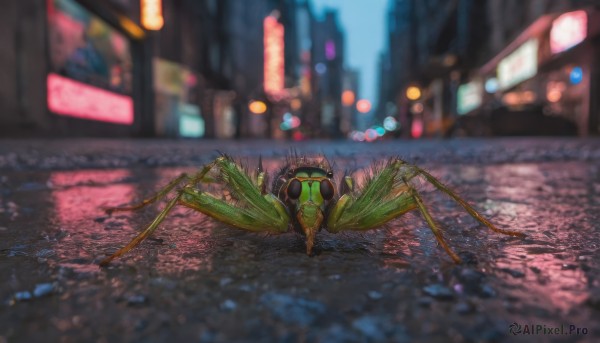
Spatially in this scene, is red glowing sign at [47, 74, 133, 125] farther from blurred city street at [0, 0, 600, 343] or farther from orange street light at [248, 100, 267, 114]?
orange street light at [248, 100, 267, 114]

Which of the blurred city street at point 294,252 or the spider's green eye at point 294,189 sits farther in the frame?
the spider's green eye at point 294,189

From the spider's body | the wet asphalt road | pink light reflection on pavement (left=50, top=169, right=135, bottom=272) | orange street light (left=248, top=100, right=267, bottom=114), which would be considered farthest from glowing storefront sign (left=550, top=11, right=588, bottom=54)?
orange street light (left=248, top=100, right=267, bottom=114)

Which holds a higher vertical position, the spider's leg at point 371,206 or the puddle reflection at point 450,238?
the spider's leg at point 371,206

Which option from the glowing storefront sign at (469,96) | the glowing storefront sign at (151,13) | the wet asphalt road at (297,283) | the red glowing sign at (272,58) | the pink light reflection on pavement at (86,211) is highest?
the red glowing sign at (272,58)

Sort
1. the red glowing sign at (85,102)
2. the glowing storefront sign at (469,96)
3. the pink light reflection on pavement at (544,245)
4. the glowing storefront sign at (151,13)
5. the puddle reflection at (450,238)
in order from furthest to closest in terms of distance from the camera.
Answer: the glowing storefront sign at (469,96), the glowing storefront sign at (151,13), the red glowing sign at (85,102), the puddle reflection at (450,238), the pink light reflection on pavement at (544,245)

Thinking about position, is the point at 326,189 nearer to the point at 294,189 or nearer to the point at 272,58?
the point at 294,189

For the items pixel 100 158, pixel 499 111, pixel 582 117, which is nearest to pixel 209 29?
pixel 499 111

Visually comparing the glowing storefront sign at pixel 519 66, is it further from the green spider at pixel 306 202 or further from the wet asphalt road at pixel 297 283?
the green spider at pixel 306 202

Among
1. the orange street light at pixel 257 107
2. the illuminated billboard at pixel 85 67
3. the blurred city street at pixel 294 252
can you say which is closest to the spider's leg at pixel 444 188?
the blurred city street at pixel 294 252
